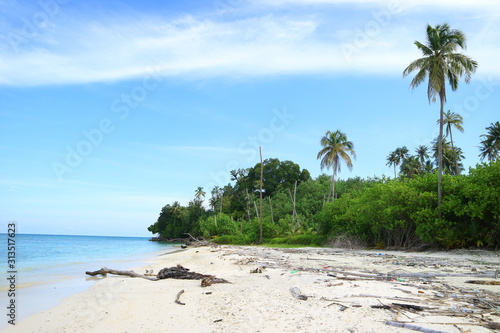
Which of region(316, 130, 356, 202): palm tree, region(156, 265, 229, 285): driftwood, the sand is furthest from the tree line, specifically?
region(156, 265, 229, 285): driftwood

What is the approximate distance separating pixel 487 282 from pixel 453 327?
4.77 m

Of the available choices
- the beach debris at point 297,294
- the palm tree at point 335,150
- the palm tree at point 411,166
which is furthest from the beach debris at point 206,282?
the palm tree at point 411,166

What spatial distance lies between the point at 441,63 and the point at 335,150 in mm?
15105

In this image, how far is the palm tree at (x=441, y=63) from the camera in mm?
23266

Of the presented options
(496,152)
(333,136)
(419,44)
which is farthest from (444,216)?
(496,152)

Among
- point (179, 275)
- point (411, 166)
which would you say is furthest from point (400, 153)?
point (179, 275)

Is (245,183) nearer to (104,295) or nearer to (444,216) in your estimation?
(444,216)

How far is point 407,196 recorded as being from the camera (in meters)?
23.1

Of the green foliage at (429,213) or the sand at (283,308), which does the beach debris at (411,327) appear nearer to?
the sand at (283,308)

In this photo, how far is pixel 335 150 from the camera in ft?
122

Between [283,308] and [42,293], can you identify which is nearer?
[283,308]

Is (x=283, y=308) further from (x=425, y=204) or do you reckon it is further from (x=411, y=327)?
(x=425, y=204)

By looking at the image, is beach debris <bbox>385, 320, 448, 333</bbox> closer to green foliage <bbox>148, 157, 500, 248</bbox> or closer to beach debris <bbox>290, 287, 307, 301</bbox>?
beach debris <bbox>290, 287, 307, 301</bbox>

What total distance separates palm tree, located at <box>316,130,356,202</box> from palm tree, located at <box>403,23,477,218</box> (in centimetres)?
1335
